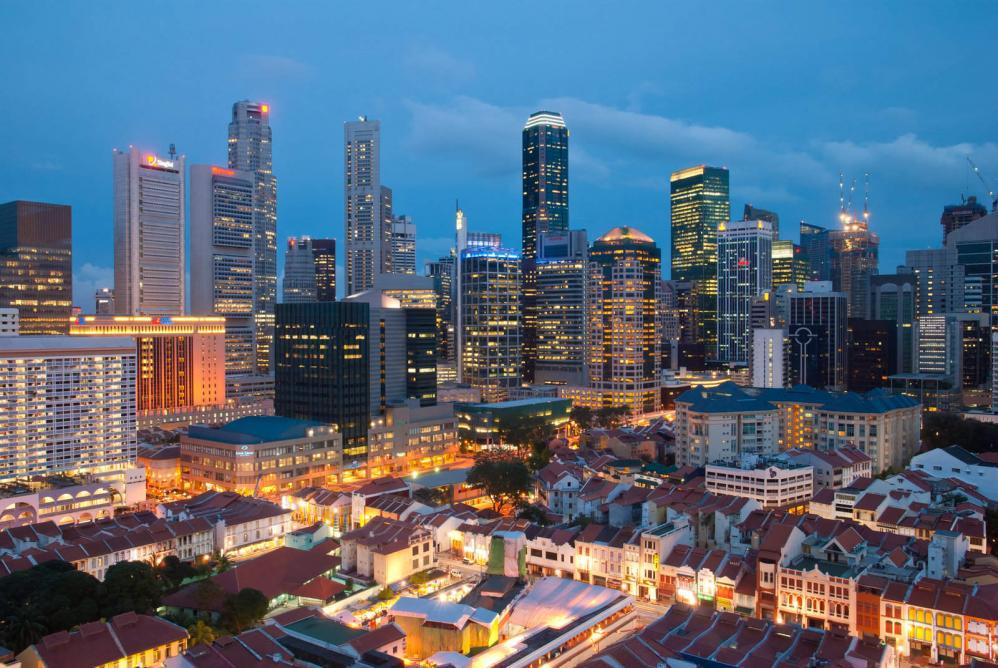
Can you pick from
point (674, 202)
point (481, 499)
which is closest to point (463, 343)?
point (481, 499)

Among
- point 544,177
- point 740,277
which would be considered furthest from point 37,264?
point 740,277

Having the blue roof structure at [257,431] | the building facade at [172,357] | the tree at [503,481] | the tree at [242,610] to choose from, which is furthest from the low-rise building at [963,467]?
the building facade at [172,357]

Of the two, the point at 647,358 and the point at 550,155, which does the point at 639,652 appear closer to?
the point at 647,358

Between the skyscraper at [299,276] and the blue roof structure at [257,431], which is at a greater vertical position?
the skyscraper at [299,276]

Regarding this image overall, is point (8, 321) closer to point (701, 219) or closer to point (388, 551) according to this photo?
point (388, 551)

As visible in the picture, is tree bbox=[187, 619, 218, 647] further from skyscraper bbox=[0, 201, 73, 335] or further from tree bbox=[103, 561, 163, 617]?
skyscraper bbox=[0, 201, 73, 335]

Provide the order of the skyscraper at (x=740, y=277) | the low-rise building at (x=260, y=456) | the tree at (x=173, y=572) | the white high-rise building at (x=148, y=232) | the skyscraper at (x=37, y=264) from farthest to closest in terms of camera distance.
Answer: the skyscraper at (x=740, y=277), the white high-rise building at (x=148, y=232), the skyscraper at (x=37, y=264), the low-rise building at (x=260, y=456), the tree at (x=173, y=572)

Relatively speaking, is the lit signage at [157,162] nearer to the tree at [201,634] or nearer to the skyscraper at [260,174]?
the skyscraper at [260,174]
